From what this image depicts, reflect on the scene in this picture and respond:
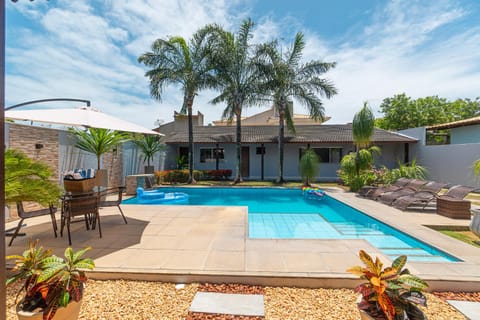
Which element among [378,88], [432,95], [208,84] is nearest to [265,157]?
[208,84]

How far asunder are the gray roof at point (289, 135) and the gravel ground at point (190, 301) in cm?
1394

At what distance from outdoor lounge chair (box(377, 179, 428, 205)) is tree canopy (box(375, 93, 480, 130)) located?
25.7m

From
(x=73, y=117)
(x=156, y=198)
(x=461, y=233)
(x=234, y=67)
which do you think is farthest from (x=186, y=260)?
(x=234, y=67)

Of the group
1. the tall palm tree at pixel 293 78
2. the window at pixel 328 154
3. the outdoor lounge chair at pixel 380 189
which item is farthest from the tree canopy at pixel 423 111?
the outdoor lounge chair at pixel 380 189

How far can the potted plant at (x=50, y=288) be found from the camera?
1.84m

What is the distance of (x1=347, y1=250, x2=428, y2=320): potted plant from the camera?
5.93 feet

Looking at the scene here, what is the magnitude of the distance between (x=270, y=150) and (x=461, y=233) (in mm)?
12987

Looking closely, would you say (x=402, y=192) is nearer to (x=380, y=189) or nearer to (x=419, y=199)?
(x=419, y=199)

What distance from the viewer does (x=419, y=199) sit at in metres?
7.34

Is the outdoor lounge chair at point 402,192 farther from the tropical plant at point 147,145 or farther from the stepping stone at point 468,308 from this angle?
the tropical plant at point 147,145

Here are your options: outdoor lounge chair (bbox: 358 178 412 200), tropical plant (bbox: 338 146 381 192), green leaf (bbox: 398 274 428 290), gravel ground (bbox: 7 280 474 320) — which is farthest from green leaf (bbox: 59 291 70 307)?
tropical plant (bbox: 338 146 381 192)

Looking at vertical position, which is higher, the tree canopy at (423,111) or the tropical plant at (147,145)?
the tree canopy at (423,111)

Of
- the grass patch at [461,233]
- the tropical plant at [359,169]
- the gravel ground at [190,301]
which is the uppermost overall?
the tropical plant at [359,169]

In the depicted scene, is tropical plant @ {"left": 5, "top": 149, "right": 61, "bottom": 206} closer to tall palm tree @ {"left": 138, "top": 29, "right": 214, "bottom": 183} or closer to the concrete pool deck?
the concrete pool deck
